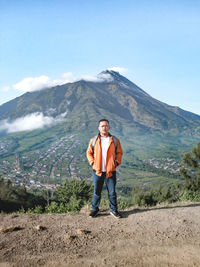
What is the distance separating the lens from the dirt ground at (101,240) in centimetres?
392

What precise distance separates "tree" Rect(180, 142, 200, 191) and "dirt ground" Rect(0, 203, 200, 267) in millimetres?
12534

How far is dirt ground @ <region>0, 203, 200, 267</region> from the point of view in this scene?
154 inches

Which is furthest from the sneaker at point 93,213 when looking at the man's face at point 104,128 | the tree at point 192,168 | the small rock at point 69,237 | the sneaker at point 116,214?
the tree at point 192,168

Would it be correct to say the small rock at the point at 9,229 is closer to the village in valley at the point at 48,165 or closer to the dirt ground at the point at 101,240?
the dirt ground at the point at 101,240

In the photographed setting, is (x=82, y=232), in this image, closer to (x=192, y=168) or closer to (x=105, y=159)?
(x=105, y=159)

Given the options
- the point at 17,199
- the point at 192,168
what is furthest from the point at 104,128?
the point at 17,199

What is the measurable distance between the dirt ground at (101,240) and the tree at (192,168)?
12534 millimetres

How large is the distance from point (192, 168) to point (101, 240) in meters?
16.4

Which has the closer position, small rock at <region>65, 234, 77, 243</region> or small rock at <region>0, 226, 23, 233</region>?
small rock at <region>65, 234, 77, 243</region>

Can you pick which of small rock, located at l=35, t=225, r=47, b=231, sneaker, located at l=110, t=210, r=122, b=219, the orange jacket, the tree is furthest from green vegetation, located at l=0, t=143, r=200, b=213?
the orange jacket

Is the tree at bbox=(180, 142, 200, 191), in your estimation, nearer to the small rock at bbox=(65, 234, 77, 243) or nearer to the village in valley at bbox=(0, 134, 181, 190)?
the small rock at bbox=(65, 234, 77, 243)

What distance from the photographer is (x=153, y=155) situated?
159125 millimetres

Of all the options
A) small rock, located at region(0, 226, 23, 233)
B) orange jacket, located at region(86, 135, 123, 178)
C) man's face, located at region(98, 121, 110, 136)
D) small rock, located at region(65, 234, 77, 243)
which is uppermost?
man's face, located at region(98, 121, 110, 136)

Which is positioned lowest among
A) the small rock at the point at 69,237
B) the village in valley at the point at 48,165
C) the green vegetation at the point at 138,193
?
→ the village in valley at the point at 48,165
